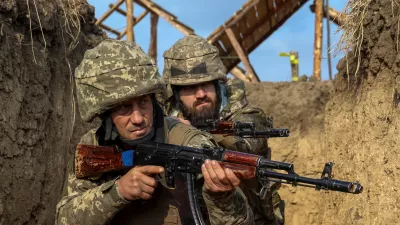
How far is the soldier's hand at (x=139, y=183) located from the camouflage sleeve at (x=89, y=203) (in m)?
0.06

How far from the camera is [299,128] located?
1105cm

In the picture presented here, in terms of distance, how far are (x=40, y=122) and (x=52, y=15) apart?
96 cm

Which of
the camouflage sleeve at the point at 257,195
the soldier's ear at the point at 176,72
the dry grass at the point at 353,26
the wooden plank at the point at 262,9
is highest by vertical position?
the wooden plank at the point at 262,9

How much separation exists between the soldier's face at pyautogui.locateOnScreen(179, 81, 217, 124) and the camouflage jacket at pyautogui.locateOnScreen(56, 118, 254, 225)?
1848mm

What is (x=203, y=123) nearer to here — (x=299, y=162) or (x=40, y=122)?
(x=40, y=122)

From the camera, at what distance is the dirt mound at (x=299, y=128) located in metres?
10.7

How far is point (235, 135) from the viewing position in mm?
5066

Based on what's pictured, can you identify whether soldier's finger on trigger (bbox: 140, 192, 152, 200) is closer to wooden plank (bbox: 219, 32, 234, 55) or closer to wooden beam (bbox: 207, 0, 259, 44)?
wooden beam (bbox: 207, 0, 259, 44)

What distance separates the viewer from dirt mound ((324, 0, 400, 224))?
5074 mm

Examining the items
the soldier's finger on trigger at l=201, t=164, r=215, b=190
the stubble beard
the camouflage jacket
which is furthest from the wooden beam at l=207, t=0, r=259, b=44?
the soldier's finger on trigger at l=201, t=164, r=215, b=190

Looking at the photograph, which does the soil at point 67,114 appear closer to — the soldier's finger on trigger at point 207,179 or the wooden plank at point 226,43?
the soldier's finger on trigger at point 207,179

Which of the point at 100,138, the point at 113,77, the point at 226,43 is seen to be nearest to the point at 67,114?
the point at 100,138

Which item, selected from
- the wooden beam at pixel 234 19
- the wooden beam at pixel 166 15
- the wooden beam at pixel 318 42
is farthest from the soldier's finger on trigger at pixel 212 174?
the wooden beam at pixel 166 15

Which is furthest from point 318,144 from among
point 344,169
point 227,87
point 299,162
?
point 227,87
